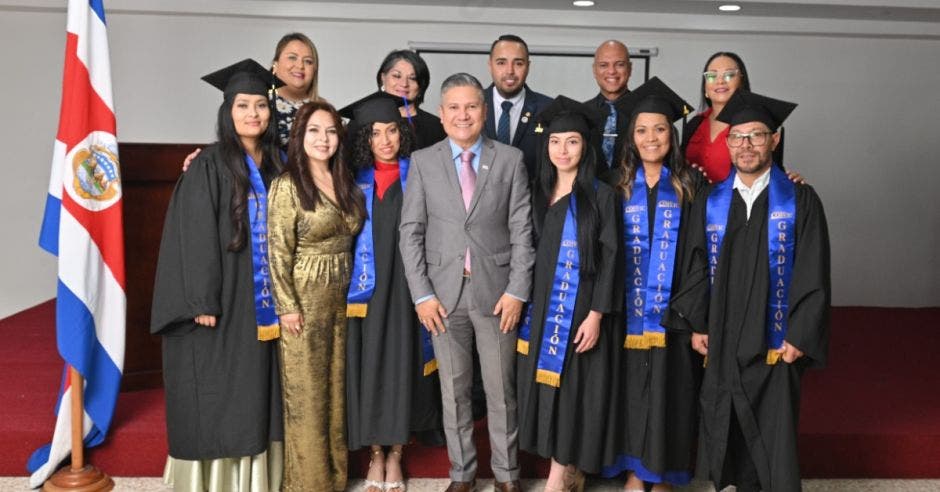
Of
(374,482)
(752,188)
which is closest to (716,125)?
(752,188)

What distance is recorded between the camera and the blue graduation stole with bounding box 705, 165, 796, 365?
123 inches

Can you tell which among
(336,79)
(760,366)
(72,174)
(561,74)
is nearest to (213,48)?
(336,79)

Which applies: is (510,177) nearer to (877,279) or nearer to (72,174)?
(72,174)

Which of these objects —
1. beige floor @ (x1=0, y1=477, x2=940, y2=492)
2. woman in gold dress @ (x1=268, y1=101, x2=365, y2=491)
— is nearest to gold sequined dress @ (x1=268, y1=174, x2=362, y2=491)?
woman in gold dress @ (x1=268, y1=101, x2=365, y2=491)

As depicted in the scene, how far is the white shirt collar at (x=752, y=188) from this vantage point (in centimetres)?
319

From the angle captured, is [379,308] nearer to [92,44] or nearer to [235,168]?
[235,168]

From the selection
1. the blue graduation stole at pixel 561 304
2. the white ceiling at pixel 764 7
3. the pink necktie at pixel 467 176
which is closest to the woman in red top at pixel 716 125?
the blue graduation stole at pixel 561 304

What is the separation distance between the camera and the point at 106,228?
A: 3.55 meters

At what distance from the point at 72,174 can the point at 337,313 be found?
1222 mm

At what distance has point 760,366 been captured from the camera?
3.19 m

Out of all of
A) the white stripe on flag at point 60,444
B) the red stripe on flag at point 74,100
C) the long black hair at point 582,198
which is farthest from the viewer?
the white stripe on flag at point 60,444

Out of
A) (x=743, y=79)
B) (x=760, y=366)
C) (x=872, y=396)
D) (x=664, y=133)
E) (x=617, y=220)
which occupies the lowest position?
(x=872, y=396)

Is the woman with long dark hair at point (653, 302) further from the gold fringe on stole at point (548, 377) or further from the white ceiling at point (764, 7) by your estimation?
the white ceiling at point (764, 7)

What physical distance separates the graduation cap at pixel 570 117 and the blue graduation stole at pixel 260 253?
44.9 inches
